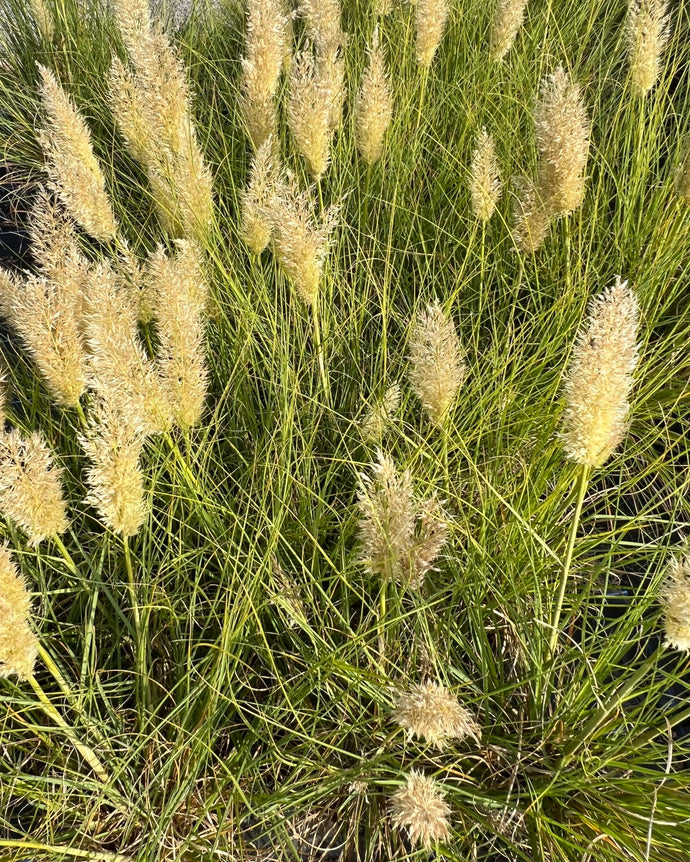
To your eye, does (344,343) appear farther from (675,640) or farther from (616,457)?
(675,640)

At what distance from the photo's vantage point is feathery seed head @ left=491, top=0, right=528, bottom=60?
2.25m

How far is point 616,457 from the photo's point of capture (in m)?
2.08

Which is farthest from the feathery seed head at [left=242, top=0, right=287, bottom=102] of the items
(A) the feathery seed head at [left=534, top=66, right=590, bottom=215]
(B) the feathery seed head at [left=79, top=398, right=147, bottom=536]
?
(B) the feathery seed head at [left=79, top=398, right=147, bottom=536]

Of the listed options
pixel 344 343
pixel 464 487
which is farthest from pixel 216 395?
pixel 464 487

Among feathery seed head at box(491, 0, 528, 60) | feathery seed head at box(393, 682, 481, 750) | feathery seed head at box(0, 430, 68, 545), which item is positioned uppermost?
feathery seed head at box(491, 0, 528, 60)

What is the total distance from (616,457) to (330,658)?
1.11 m

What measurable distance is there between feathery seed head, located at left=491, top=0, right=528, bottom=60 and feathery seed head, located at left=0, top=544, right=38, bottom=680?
219 centimetres

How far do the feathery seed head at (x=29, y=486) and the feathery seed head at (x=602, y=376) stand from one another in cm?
90

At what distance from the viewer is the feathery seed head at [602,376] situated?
108cm

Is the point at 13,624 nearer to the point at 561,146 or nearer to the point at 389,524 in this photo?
the point at 389,524

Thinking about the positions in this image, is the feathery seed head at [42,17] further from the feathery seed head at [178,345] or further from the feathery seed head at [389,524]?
the feathery seed head at [389,524]

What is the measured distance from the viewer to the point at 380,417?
176 centimetres

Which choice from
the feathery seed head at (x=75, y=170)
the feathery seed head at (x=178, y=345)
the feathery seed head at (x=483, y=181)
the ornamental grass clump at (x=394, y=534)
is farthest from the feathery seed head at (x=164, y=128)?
the ornamental grass clump at (x=394, y=534)

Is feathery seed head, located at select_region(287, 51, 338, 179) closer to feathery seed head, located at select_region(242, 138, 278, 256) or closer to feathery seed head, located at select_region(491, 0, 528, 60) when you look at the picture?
feathery seed head, located at select_region(242, 138, 278, 256)
